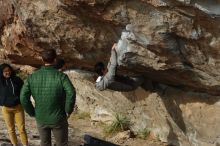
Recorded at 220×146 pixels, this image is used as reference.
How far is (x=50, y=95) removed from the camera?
25.0 ft

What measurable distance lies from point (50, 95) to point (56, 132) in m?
0.61

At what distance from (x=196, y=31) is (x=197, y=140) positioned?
258cm

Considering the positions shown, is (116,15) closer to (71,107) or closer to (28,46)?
(71,107)

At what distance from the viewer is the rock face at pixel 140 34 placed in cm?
791

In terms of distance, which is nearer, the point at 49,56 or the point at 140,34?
the point at 49,56

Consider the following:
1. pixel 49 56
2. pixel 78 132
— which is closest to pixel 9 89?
pixel 49 56

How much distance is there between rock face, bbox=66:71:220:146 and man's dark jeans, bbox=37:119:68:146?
277 cm

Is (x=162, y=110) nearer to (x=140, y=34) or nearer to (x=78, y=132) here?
(x=78, y=132)

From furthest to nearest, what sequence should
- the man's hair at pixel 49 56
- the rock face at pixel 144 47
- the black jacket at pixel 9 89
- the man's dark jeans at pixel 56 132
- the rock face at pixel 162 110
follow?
the rock face at pixel 162 110, the black jacket at pixel 9 89, the rock face at pixel 144 47, the man's dark jeans at pixel 56 132, the man's hair at pixel 49 56

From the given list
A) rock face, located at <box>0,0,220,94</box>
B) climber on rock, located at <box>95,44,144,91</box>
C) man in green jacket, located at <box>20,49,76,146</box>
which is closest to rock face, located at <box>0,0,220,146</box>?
rock face, located at <box>0,0,220,94</box>

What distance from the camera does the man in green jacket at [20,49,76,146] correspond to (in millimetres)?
7559

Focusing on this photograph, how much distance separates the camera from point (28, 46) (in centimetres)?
1165

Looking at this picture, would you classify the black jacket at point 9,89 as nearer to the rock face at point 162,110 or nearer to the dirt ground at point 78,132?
the dirt ground at point 78,132

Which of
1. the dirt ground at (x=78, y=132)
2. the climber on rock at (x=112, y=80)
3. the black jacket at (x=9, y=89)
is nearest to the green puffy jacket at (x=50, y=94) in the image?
the black jacket at (x=9, y=89)
